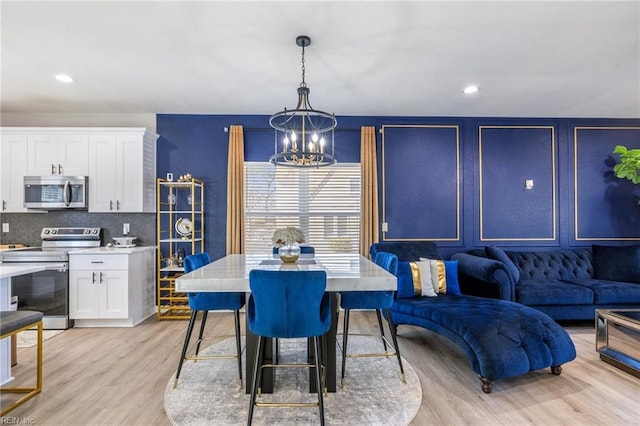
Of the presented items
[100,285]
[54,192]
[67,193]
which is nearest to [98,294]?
[100,285]

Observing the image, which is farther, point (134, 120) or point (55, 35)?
point (134, 120)

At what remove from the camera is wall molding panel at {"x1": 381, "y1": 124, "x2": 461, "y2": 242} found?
457 cm

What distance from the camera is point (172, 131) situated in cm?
450

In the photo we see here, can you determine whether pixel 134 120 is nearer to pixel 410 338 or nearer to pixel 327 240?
pixel 327 240

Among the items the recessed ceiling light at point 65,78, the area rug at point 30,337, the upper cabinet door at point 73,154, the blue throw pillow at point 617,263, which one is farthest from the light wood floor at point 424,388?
the recessed ceiling light at point 65,78

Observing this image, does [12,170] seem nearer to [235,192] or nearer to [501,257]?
[235,192]

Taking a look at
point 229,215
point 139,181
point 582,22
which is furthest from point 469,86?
point 139,181

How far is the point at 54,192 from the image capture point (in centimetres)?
A: 402

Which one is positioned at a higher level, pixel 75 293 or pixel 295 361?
pixel 75 293

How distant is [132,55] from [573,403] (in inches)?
175

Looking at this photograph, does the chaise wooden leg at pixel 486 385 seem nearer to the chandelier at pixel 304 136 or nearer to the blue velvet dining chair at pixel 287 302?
the blue velvet dining chair at pixel 287 302

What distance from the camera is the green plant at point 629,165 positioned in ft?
13.3

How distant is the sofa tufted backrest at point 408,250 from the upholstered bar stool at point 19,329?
3.10 m

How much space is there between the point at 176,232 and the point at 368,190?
9.01 ft
